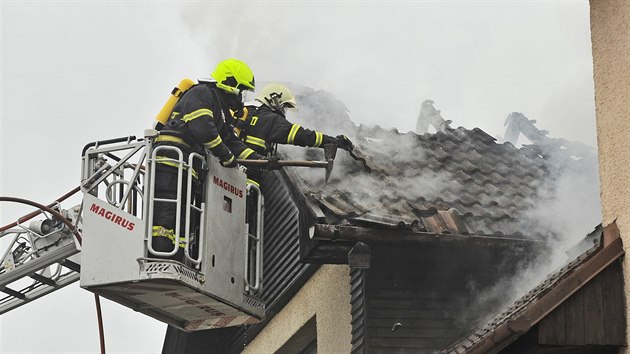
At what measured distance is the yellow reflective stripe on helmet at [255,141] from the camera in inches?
432

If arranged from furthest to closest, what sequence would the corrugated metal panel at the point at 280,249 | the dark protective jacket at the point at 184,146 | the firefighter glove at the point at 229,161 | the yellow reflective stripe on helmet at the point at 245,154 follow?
the corrugated metal panel at the point at 280,249 < the yellow reflective stripe on helmet at the point at 245,154 < the firefighter glove at the point at 229,161 < the dark protective jacket at the point at 184,146

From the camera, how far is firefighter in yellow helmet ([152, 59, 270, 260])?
979cm

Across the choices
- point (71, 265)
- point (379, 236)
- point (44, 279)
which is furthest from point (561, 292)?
point (44, 279)

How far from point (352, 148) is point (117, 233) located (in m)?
2.16

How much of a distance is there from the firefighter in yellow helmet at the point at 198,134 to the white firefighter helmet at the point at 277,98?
45 centimetres

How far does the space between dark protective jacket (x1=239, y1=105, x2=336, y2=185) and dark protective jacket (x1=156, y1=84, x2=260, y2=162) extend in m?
0.61

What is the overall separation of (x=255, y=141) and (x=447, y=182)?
5.40 feet

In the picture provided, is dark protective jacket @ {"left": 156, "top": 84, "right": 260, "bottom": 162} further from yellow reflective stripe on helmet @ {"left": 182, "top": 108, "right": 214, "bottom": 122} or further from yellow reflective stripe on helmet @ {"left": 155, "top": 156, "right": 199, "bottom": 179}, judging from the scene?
yellow reflective stripe on helmet @ {"left": 155, "top": 156, "right": 199, "bottom": 179}

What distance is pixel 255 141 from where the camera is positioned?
10977mm

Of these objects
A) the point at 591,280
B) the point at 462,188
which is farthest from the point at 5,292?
the point at 591,280

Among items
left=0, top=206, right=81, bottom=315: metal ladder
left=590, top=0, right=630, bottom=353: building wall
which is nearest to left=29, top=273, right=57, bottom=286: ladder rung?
left=0, top=206, right=81, bottom=315: metal ladder

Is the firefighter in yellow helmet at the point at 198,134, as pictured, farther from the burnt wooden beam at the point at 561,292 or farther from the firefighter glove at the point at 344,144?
the burnt wooden beam at the point at 561,292

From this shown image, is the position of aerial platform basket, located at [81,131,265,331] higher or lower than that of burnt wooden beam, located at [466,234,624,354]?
higher

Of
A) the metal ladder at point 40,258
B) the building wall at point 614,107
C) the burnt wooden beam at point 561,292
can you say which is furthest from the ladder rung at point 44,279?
the building wall at point 614,107
